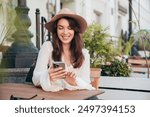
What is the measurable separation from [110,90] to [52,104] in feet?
2.48

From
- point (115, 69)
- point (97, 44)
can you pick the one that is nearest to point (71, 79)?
point (97, 44)

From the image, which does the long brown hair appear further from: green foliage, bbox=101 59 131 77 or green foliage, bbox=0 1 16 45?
green foliage, bbox=101 59 131 77

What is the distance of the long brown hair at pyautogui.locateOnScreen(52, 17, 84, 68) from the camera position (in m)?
1.69

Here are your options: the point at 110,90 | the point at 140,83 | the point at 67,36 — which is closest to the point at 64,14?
the point at 67,36

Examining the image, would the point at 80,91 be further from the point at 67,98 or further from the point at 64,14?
the point at 64,14

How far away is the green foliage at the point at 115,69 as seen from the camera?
8.20 feet

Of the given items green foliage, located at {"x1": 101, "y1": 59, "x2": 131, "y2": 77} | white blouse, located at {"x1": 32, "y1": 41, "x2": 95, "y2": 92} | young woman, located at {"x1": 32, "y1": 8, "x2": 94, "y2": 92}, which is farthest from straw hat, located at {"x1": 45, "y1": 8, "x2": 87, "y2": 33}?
green foliage, located at {"x1": 101, "y1": 59, "x2": 131, "y2": 77}

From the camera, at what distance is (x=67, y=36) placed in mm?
1670

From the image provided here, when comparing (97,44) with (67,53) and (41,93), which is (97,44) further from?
(41,93)

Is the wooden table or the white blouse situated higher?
the white blouse

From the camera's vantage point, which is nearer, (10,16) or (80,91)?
(80,91)

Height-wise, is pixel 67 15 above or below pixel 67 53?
above

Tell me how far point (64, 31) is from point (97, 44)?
64cm

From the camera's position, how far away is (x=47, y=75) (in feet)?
5.18
